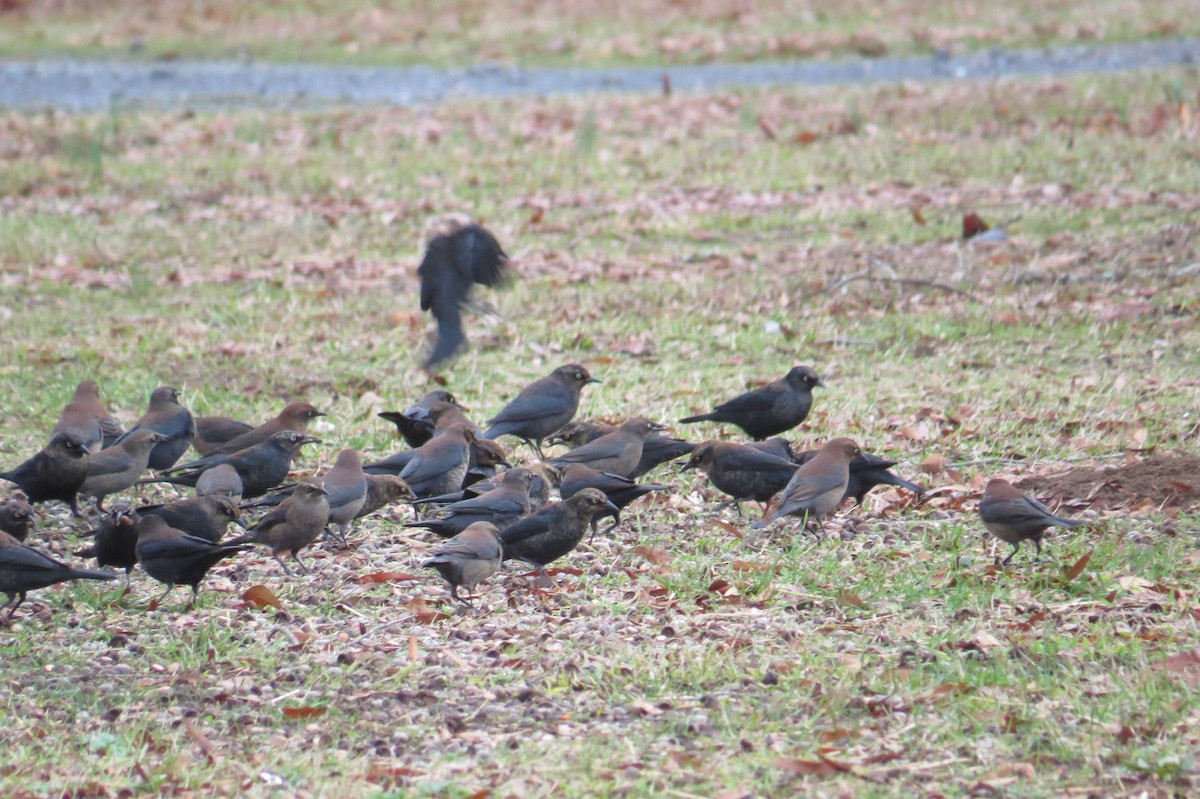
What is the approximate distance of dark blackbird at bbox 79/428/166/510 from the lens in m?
7.60

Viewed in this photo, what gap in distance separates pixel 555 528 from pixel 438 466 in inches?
50.9

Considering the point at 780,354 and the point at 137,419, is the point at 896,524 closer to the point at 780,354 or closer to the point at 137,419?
the point at 780,354

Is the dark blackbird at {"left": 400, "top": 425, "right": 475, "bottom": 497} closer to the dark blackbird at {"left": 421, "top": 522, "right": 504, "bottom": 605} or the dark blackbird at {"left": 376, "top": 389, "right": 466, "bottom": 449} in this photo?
the dark blackbird at {"left": 376, "top": 389, "right": 466, "bottom": 449}

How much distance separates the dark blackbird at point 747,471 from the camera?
7297 mm

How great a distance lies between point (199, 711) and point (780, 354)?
6.01m

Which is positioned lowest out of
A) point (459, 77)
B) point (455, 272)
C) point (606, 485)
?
point (606, 485)

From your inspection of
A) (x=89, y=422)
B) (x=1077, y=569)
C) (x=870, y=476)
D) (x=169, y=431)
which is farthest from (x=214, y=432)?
(x=1077, y=569)

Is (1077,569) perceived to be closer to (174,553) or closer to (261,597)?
(261,597)

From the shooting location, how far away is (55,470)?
736 cm

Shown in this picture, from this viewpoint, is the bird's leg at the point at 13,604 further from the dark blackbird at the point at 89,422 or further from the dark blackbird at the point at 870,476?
the dark blackbird at the point at 870,476

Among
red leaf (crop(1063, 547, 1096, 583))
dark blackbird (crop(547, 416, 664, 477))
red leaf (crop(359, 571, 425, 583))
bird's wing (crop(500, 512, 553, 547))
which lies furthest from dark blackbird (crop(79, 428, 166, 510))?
red leaf (crop(1063, 547, 1096, 583))

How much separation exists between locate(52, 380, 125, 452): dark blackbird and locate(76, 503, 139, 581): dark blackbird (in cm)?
141

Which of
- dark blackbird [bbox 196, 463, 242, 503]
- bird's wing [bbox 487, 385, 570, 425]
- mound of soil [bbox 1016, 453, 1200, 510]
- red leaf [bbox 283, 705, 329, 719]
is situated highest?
dark blackbird [bbox 196, 463, 242, 503]

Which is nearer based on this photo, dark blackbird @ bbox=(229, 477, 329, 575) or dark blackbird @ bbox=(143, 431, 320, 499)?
dark blackbird @ bbox=(229, 477, 329, 575)
